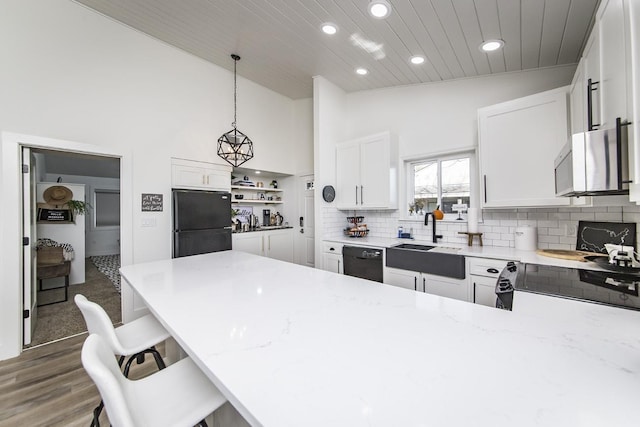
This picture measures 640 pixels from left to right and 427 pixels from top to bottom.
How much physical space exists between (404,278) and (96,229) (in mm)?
8827

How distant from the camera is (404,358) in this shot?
0.72m

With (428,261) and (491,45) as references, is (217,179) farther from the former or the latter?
(491,45)

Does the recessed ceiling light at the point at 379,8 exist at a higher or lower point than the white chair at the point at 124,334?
higher

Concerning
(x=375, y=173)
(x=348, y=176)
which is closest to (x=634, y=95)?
(x=375, y=173)

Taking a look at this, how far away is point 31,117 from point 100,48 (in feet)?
3.28

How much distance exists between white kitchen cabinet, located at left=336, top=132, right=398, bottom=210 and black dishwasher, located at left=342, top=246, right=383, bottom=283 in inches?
25.4

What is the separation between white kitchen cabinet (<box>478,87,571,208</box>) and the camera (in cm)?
217

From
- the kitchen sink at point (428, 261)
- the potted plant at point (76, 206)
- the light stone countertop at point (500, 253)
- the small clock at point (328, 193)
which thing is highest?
the small clock at point (328, 193)

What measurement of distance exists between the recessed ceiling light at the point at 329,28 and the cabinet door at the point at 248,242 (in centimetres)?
286

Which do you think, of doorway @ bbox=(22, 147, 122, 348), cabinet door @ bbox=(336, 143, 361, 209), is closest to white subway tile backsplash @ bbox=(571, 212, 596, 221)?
cabinet door @ bbox=(336, 143, 361, 209)

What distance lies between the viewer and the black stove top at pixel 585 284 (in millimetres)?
1203

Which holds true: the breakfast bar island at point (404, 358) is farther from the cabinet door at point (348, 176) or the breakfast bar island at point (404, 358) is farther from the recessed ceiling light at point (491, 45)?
the cabinet door at point (348, 176)

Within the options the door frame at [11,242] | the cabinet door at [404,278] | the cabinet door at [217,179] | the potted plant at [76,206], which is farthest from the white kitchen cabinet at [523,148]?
the potted plant at [76,206]

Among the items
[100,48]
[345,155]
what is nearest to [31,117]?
[100,48]
